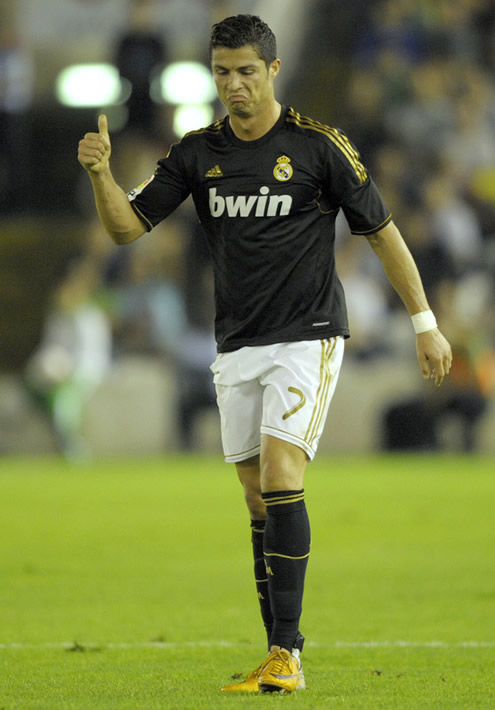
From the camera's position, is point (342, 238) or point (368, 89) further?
point (368, 89)

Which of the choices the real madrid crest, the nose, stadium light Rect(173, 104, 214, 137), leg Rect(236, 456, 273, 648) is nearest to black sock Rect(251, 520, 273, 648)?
leg Rect(236, 456, 273, 648)

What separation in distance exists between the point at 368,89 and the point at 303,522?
15530mm

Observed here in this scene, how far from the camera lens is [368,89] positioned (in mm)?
19453

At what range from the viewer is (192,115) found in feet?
61.9

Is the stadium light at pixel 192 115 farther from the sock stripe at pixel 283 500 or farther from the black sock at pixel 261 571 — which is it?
the sock stripe at pixel 283 500

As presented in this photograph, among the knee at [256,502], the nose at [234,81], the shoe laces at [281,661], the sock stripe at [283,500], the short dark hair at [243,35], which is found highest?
the short dark hair at [243,35]

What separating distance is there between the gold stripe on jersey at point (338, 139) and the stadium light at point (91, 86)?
14290 mm

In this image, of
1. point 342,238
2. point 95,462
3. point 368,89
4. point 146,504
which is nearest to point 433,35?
point 368,89

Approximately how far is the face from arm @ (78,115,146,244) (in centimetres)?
43

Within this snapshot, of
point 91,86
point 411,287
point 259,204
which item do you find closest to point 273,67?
point 259,204

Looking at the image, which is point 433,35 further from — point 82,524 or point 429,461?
point 82,524

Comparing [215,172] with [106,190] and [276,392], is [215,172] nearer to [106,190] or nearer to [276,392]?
[106,190]

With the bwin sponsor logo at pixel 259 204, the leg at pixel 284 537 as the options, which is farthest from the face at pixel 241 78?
the leg at pixel 284 537

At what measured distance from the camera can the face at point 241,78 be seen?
182 inches
